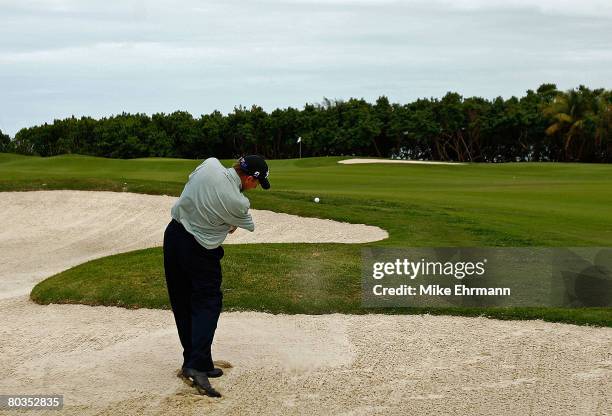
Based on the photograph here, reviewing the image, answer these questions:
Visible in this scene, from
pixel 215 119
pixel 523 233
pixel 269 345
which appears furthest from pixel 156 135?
pixel 269 345

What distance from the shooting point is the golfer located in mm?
7988

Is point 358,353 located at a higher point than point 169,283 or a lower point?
lower

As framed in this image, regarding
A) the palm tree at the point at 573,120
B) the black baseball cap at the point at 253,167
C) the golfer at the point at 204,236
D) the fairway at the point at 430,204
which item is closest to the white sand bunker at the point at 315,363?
the golfer at the point at 204,236

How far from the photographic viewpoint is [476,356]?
30.7 ft

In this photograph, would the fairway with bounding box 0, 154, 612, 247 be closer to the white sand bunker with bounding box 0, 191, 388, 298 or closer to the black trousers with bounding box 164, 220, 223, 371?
the white sand bunker with bounding box 0, 191, 388, 298

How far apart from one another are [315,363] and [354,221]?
40.5 feet

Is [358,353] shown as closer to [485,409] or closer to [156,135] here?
[485,409]

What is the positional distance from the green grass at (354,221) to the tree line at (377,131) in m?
42.8

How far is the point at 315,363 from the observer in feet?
29.6

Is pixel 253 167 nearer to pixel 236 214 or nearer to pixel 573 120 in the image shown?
pixel 236 214

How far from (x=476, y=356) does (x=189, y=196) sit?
3924 mm

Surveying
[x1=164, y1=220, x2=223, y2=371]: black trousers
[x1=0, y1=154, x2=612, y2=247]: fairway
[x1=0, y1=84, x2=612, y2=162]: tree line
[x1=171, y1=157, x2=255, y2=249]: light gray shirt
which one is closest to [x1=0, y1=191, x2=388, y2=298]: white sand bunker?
[x1=0, y1=154, x2=612, y2=247]: fairway

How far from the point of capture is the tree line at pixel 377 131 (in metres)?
85.1

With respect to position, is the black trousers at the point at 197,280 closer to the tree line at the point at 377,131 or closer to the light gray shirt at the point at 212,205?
the light gray shirt at the point at 212,205
